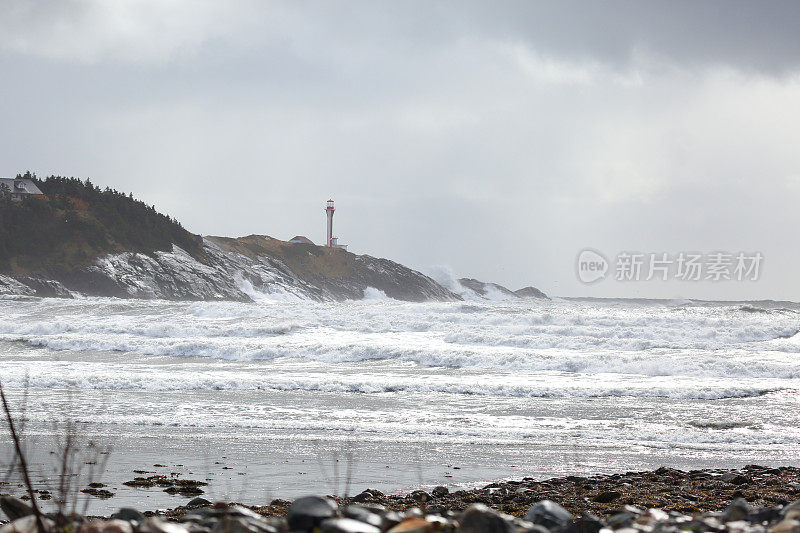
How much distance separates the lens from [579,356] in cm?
1894

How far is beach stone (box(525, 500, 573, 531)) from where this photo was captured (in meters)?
3.76

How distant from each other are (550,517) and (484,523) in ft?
2.95

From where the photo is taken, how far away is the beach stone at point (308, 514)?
325cm

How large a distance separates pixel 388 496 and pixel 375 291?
74850 millimetres

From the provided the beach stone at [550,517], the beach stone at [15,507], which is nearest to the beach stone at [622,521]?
the beach stone at [550,517]

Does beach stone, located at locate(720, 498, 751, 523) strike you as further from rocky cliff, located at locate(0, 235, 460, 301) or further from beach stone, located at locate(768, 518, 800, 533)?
rocky cliff, located at locate(0, 235, 460, 301)

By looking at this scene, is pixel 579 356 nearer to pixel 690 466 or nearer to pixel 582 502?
pixel 690 466

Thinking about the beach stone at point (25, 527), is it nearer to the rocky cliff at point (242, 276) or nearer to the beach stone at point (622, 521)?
the beach stone at point (622, 521)

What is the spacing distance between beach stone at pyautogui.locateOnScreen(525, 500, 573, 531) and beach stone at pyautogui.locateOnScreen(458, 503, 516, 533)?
720 millimetres

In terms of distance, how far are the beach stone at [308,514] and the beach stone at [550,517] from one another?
1219mm

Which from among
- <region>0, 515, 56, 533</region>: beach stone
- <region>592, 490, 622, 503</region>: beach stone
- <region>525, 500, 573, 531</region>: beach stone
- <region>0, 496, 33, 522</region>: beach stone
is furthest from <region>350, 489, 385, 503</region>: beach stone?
<region>0, 515, 56, 533</region>: beach stone

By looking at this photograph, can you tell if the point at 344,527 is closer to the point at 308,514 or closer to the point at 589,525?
the point at 308,514

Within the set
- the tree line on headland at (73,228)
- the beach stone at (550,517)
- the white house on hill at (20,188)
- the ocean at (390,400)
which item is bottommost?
the ocean at (390,400)

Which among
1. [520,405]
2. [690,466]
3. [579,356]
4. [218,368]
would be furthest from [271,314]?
[690,466]
